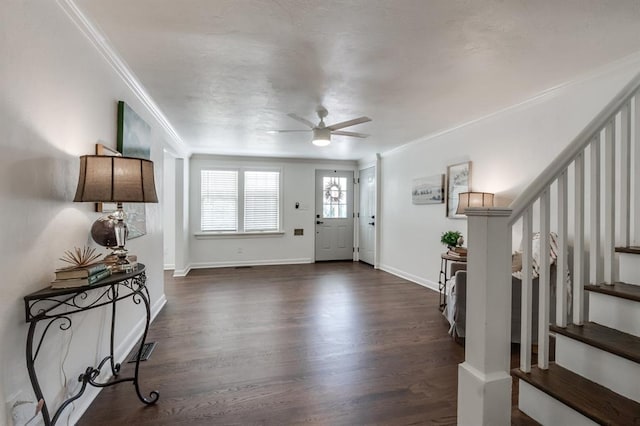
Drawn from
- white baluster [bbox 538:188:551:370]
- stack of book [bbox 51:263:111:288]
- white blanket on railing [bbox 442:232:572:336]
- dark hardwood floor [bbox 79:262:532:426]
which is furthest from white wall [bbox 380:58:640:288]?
stack of book [bbox 51:263:111:288]

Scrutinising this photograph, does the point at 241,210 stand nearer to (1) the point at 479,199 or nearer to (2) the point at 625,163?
(1) the point at 479,199

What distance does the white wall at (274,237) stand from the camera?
19.9ft

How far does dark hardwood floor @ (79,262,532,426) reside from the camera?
1776 millimetres

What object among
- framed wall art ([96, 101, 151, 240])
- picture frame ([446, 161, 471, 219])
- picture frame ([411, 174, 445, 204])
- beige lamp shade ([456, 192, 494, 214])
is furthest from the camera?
picture frame ([411, 174, 445, 204])

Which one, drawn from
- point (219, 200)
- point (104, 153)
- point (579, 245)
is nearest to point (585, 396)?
point (579, 245)

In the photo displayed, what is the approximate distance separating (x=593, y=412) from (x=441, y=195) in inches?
131

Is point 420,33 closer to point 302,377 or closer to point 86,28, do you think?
point 86,28

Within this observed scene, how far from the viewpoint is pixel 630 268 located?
63.8 inches

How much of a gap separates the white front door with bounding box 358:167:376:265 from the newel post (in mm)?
4855

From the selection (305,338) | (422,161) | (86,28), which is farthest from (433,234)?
(86,28)

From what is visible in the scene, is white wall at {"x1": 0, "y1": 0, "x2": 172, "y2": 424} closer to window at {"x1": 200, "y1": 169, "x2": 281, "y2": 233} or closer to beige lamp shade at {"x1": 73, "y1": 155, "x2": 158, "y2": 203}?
beige lamp shade at {"x1": 73, "y1": 155, "x2": 158, "y2": 203}

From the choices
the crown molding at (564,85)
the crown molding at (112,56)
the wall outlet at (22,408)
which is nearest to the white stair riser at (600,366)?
the crown molding at (564,85)

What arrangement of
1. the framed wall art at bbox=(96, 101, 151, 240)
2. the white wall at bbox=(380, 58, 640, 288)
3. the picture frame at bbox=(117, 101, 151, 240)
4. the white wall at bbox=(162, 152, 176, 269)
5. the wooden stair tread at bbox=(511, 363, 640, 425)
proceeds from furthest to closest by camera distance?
the white wall at bbox=(162, 152, 176, 269), the white wall at bbox=(380, 58, 640, 288), the picture frame at bbox=(117, 101, 151, 240), the framed wall art at bbox=(96, 101, 151, 240), the wooden stair tread at bbox=(511, 363, 640, 425)

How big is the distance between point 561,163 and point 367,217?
525cm
